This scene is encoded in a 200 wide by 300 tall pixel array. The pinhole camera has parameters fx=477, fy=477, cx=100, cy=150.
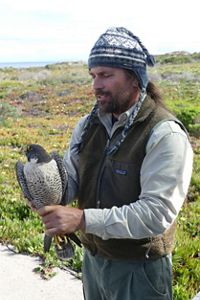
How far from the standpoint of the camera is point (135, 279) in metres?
2.71

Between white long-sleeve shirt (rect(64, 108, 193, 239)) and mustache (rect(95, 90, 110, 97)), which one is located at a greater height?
mustache (rect(95, 90, 110, 97))

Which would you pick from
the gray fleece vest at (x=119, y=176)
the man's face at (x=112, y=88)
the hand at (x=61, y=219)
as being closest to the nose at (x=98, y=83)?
the man's face at (x=112, y=88)

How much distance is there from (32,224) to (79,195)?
335cm

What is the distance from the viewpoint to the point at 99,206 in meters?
2.69

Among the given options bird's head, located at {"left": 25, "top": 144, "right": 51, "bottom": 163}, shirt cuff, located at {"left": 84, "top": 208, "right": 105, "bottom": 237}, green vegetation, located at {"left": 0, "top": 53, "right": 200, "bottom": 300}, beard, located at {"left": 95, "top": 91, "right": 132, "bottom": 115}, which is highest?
beard, located at {"left": 95, "top": 91, "right": 132, "bottom": 115}

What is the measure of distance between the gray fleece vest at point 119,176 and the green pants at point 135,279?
65 millimetres

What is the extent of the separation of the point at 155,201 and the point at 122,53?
81cm

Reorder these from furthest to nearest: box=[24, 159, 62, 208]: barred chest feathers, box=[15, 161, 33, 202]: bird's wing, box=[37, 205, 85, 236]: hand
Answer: box=[15, 161, 33, 202]: bird's wing → box=[24, 159, 62, 208]: barred chest feathers → box=[37, 205, 85, 236]: hand

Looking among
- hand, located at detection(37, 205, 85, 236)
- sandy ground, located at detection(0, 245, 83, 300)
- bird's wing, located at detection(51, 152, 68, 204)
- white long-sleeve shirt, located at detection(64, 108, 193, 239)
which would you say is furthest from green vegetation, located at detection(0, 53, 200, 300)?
hand, located at detection(37, 205, 85, 236)

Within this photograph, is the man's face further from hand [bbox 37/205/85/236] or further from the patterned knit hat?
hand [bbox 37/205/85/236]

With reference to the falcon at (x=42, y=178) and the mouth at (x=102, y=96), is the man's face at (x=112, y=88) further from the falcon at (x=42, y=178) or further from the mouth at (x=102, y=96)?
the falcon at (x=42, y=178)

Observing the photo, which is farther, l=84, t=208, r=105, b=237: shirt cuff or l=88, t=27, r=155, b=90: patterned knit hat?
l=88, t=27, r=155, b=90: patterned knit hat

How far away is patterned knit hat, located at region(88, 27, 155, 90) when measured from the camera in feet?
8.29

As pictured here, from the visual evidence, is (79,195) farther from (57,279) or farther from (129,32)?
(57,279)
